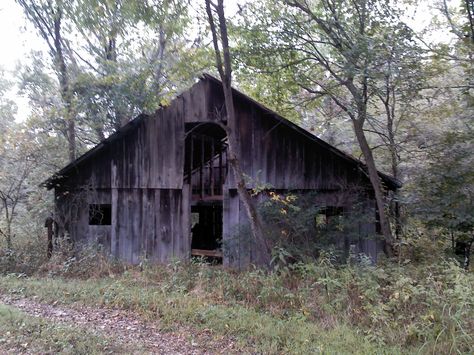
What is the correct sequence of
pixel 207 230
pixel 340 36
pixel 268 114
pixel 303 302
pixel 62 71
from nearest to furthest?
pixel 303 302 → pixel 340 36 → pixel 268 114 → pixel 62 71 → pixel 207 230

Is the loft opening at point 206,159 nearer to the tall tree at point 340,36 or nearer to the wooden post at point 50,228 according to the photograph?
the tall tree at point 340,36

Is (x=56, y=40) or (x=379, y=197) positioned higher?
(x=56, y=40)

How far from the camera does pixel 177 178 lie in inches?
470

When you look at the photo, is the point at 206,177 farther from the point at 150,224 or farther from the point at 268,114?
the point at 268,114

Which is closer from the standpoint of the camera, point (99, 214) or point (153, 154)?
point (153, 154)

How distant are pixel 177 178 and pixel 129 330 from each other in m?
5.97

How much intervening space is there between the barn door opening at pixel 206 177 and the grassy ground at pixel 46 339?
5448 millimetres

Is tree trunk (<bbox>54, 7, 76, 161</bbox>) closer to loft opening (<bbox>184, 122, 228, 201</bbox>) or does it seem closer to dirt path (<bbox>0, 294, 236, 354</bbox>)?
loft opening (<bbox>184, 122, 228, 201</bbox>)

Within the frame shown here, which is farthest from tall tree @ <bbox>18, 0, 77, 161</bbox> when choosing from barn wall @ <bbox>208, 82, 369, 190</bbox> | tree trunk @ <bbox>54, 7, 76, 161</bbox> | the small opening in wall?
barn wall @ <bbox>208, 82, 369, 190</bbox>

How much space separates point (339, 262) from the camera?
10.1 m

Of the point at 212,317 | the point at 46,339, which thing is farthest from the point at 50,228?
the point at 212,317

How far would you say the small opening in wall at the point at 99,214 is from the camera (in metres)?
12.8

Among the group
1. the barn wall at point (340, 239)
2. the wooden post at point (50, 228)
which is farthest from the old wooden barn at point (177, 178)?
the wooden post at point (50, 228)

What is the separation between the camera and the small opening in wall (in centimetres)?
1279
